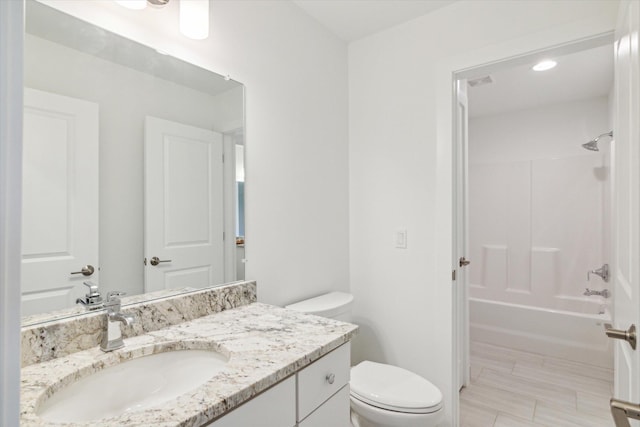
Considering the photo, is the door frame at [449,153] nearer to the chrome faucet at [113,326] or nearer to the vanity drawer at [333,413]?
the vanity drawer at [333,413]

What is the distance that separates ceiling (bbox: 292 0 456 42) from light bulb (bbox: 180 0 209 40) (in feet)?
2.34

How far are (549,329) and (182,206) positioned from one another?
311cm

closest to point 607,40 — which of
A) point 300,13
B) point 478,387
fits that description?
point 300,13

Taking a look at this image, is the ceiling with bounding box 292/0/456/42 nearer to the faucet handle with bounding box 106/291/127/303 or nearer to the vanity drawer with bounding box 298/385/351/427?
the faucet handle with bounding box 106/291/127/303

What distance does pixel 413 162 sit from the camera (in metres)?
1.94

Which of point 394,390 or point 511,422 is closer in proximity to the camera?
point 394,390

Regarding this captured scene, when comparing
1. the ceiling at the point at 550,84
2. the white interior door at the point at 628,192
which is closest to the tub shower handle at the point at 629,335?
A: the white interior door at the point at 628,192

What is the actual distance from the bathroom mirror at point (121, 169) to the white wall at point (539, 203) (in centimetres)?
269

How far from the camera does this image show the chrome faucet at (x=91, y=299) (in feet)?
3.35

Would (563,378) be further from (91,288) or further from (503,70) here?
(91,288)

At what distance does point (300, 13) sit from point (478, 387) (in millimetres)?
2659

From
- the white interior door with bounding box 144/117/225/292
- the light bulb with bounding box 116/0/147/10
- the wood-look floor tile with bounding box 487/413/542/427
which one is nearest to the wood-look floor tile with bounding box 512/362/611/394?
the wood-look floor tile with bounding box 487/413/542/427

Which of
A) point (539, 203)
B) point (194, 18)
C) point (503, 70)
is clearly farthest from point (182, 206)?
point (539, 203)

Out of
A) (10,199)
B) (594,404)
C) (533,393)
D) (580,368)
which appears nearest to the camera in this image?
(10,199)
